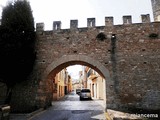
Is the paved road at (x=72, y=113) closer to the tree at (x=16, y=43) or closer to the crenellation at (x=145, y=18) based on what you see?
the tree at (x=16, y=43)

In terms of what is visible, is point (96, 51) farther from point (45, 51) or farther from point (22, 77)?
point (22, 77)

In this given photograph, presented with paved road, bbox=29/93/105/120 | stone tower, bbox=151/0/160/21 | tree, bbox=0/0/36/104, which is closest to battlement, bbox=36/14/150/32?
tree, bbox=0/0/36/104

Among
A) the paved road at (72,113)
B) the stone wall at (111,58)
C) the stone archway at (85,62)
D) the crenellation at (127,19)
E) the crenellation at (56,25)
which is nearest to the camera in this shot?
the paved road at (72,113)

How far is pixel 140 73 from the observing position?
1033 cm

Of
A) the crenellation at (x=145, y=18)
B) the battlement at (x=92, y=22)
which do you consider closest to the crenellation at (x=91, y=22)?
the battlement at (x=92, y=22)

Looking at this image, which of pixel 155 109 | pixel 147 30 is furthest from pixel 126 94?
pixel 147 30

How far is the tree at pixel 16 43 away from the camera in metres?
10.0

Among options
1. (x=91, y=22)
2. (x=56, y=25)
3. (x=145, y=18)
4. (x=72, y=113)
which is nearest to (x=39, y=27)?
(x=56, y=25)

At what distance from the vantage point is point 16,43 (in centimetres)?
1012

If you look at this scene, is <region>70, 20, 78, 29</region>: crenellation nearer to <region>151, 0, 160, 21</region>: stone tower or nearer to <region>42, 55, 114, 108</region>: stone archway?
<region>42, 55, 114, 108</region>: stone archway

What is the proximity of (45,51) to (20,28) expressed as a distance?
194 cm

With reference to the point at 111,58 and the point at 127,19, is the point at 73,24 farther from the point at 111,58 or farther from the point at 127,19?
the point at 127,19

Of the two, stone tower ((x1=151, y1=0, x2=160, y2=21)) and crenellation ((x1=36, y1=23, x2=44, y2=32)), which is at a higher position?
stone tower ((x1=151, y1=0, x2=160, y2=21))

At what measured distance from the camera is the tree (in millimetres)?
10008
